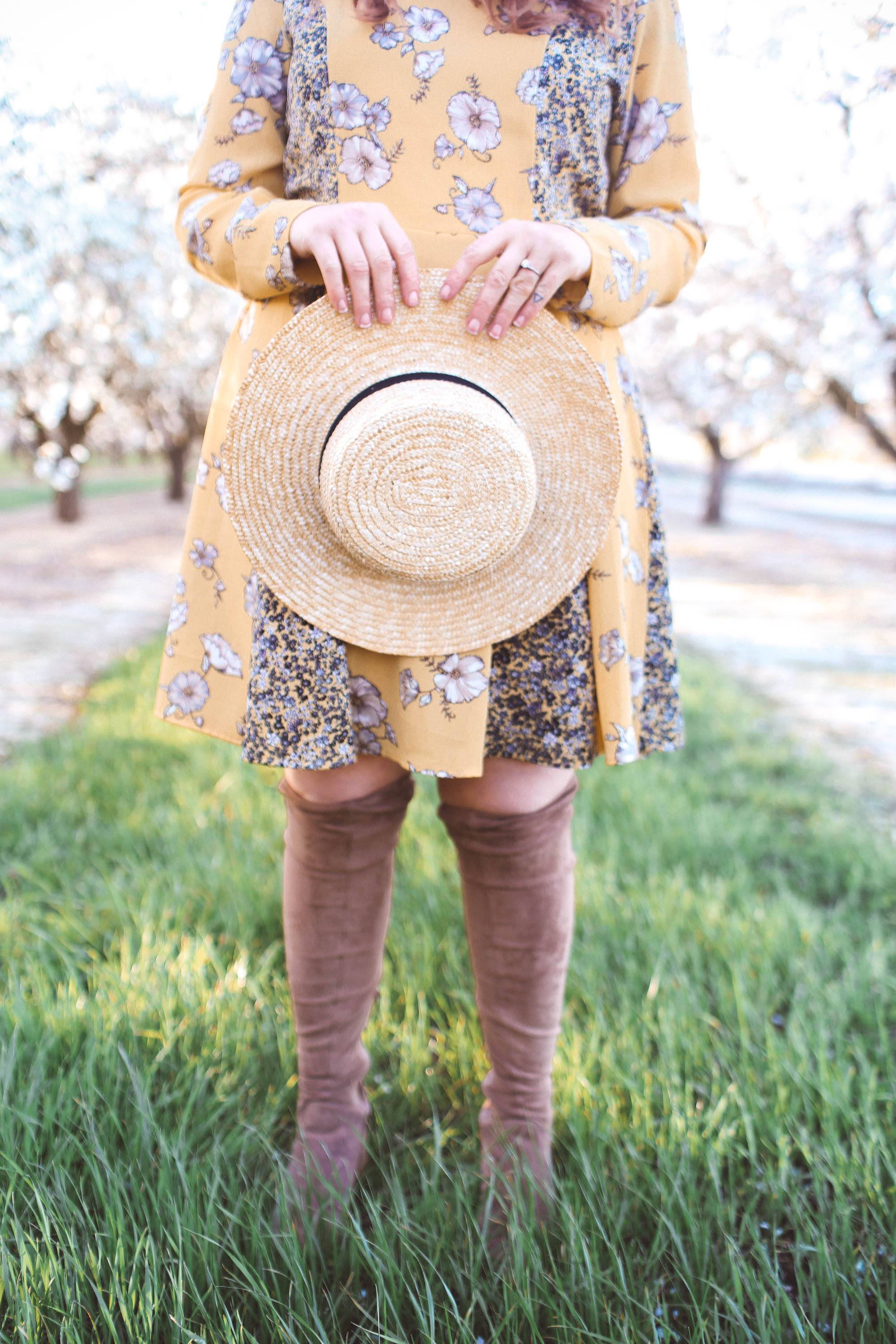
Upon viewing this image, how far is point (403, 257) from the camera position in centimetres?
93

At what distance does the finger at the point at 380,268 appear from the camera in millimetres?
913

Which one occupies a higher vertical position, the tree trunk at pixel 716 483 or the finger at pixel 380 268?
the finger at pixel 380 268

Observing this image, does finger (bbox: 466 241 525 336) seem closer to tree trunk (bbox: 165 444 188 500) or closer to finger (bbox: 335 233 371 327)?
finger (bbox: 335 233 371 327)

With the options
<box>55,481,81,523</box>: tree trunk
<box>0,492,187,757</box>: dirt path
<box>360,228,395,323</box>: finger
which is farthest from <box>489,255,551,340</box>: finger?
<box>55,481,81,523</box>: tree trunk

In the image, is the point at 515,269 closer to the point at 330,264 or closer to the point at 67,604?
the point at 330,264

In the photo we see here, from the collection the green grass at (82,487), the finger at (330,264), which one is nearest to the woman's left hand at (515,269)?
the finger at (330,264)

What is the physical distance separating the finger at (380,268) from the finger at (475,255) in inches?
2.4

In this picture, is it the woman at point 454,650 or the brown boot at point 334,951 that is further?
the brown boot at point 334,951

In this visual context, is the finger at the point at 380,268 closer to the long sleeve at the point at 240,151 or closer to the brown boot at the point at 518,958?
the long sleeve at the point at 240,151

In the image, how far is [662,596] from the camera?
1191mm

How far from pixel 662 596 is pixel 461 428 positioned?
1.35ft

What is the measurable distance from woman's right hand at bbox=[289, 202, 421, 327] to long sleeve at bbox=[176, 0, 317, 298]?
2.9 inches

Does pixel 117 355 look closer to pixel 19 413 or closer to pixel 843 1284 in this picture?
pixel 19 413

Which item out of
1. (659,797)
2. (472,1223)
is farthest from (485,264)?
(659,797)
